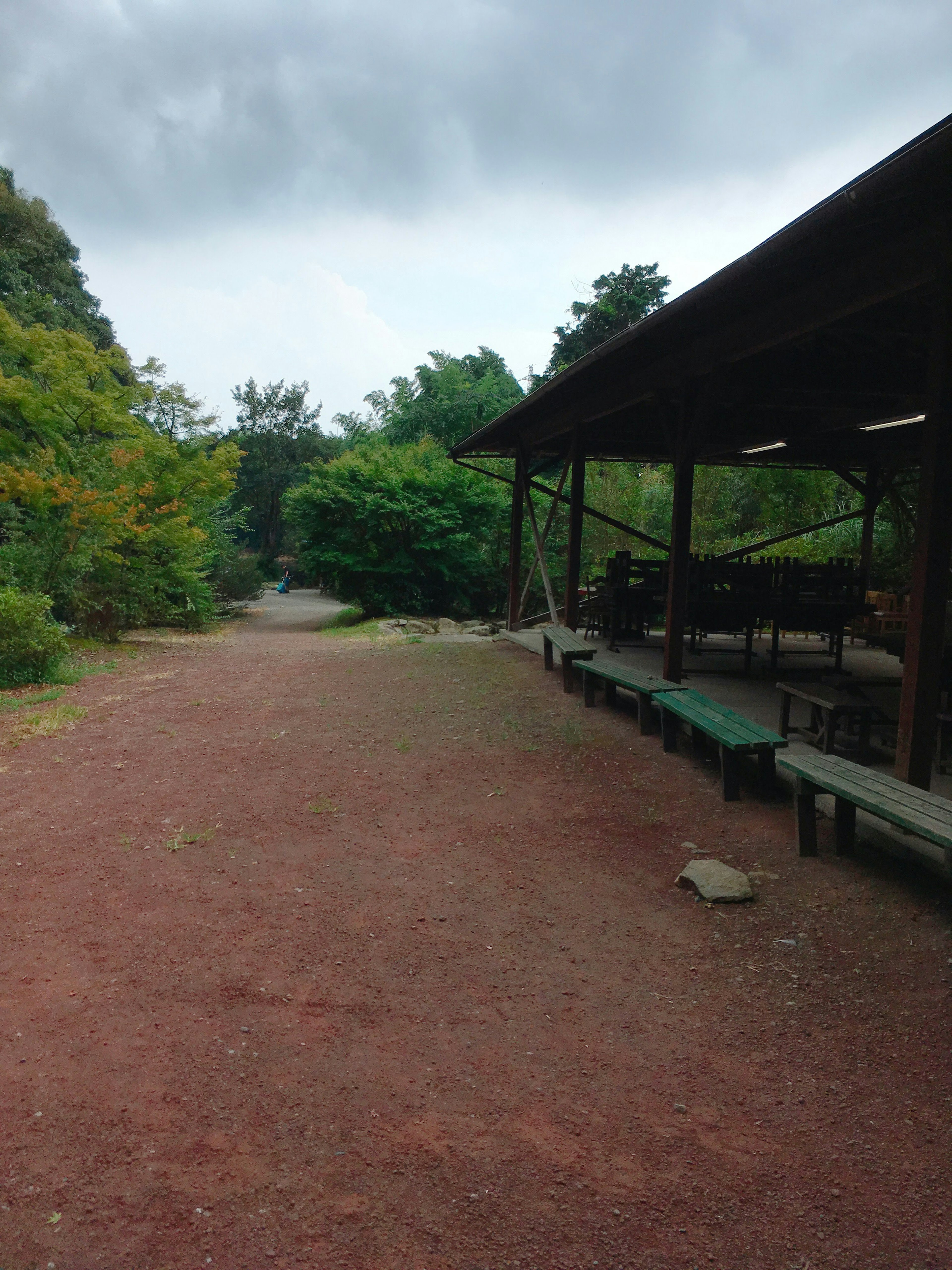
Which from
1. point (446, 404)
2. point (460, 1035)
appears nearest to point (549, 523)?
point (460, 1035)

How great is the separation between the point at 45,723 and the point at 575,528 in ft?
20.3

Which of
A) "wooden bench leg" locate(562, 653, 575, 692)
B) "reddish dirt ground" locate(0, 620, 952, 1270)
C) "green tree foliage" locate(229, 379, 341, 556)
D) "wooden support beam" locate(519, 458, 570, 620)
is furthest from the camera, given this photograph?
"green tree foliage" locate(229, 379, 341, 556)

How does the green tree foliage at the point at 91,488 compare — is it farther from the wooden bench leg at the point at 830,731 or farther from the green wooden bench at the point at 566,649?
the wooden bench leg at the point at 830,731

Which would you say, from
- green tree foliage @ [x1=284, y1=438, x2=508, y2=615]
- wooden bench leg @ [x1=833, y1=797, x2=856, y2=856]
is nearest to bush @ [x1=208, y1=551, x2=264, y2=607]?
green tree foliage @ [x1=284, y1=438, x2=508, y2=615]

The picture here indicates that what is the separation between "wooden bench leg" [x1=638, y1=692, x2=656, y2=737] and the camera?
252 inches

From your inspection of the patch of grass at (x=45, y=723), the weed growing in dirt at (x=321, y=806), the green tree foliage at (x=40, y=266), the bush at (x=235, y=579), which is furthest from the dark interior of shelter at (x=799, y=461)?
the green tree foliage at (x=40, y=266)

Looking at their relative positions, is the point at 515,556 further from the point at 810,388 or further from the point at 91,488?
the point at 810,388

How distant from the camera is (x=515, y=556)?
13.6 m

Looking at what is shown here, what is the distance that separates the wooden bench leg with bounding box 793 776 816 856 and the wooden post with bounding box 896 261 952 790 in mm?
471

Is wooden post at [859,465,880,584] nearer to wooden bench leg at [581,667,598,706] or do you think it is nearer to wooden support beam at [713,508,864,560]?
wooden support beam at [713,508,864,560]

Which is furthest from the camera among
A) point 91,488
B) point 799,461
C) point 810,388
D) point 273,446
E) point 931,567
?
point 273,446

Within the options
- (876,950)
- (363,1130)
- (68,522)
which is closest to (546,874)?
(876,950)

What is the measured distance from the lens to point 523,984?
3162 millimetres

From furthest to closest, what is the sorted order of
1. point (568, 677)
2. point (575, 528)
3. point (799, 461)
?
point (799, 461)
point (575, 528)
point (568, 677)
